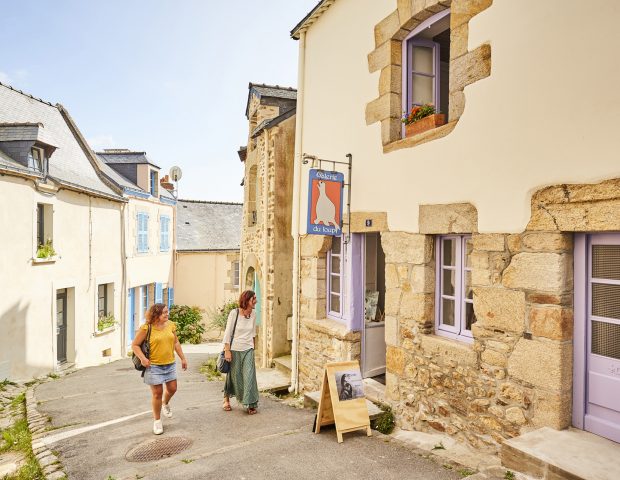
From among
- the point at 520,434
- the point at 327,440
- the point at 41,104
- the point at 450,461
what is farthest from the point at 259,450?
the point at 41,104

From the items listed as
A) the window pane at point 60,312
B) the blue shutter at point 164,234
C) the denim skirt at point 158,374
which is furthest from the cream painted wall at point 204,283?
the denim skirt at point 158,374

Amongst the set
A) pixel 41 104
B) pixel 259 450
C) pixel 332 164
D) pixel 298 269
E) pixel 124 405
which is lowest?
pixel 124 405

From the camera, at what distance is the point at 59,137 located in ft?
39.4

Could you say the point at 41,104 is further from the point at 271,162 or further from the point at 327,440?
the point at 327,440

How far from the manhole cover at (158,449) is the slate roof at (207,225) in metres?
14.6

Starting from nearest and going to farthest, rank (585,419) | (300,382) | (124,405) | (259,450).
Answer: (585,419) < (259,450) < (124,405) < (300,382)

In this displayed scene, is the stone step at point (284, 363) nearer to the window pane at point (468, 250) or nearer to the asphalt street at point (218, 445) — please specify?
the asphalt street at point (218, 445)

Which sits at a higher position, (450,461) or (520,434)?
(520,434)

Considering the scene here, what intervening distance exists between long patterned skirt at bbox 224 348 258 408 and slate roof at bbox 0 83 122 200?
699 centimetres

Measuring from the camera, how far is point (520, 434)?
3568 mm

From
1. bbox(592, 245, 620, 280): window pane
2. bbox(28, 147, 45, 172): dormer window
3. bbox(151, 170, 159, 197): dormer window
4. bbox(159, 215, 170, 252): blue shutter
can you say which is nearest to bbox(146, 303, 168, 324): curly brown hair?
bbox(592, 245, 620, 280): window pane

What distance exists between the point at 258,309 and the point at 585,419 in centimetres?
674

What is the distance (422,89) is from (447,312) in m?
2.59

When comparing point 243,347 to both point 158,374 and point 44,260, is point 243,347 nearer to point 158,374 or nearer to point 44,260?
point 158,374
